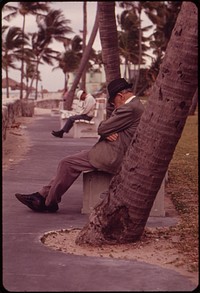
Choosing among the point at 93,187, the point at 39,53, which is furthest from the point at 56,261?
the point at 93,187

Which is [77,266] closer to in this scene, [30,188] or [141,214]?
[141,214]

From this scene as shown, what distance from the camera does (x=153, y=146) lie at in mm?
5148

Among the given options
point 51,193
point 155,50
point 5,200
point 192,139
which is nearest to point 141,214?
point 51,193

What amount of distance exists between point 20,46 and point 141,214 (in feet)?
4.93

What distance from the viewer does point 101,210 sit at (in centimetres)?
562

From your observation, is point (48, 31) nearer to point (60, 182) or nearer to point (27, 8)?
point (27, 8)

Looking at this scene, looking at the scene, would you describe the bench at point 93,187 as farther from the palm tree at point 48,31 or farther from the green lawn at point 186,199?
the palm tree at point 48,31

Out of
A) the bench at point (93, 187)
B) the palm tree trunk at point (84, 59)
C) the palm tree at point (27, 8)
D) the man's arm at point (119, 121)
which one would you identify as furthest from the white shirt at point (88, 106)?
the palm tree at point (27, 8)

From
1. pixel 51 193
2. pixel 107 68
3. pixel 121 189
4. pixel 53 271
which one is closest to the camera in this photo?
pixel 53 271

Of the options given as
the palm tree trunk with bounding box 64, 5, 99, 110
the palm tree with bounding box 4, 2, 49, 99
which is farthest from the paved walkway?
the palm tree with bounding box 4, 2, 49, 99

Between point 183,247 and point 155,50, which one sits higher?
point 155,50

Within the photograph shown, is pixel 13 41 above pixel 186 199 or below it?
above

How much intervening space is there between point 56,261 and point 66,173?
1718 millimetres

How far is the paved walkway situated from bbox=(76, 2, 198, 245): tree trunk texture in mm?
434
